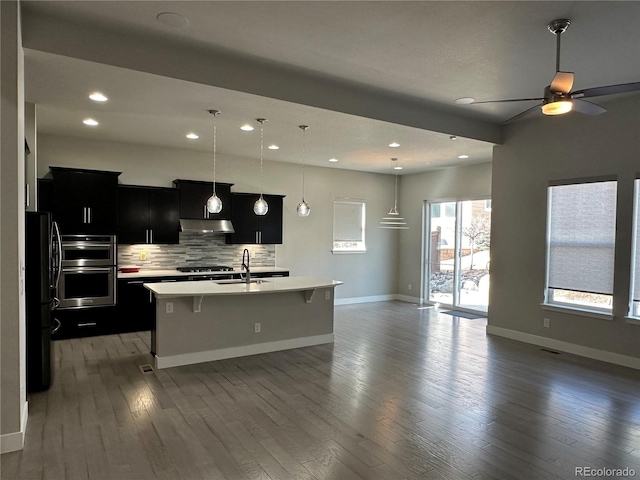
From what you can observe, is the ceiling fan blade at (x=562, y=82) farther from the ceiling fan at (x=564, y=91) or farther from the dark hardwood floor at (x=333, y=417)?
the dark hardwood floor at (x=333, y=417)

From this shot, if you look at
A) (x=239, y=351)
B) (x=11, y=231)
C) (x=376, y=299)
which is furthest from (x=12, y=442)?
(x=376, y=299)

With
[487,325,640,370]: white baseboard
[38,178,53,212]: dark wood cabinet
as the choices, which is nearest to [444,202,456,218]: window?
[487,325,640,370]: white baseboard

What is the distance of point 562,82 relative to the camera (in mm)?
2900

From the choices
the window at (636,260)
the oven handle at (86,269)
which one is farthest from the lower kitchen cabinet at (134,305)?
the window at (636,260)

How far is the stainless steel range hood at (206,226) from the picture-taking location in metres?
6.62

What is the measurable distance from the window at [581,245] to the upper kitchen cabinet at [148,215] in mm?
5534

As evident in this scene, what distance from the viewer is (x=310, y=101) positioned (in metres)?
4.38

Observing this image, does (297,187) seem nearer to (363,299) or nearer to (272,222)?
(272,222)

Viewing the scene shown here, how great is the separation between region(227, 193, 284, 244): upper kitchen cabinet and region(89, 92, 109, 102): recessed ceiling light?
3022mm

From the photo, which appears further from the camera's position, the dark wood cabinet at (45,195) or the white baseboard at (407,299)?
the white baseboard at (407,299)

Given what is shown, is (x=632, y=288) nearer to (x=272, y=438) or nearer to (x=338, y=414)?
(x=338, y=414)

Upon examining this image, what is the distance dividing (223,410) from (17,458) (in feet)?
4.62

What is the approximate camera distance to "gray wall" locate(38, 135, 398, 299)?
6258 mm

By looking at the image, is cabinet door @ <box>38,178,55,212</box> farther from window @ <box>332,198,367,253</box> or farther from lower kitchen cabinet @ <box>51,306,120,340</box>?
window @ <box>332,198,367,253</box>
